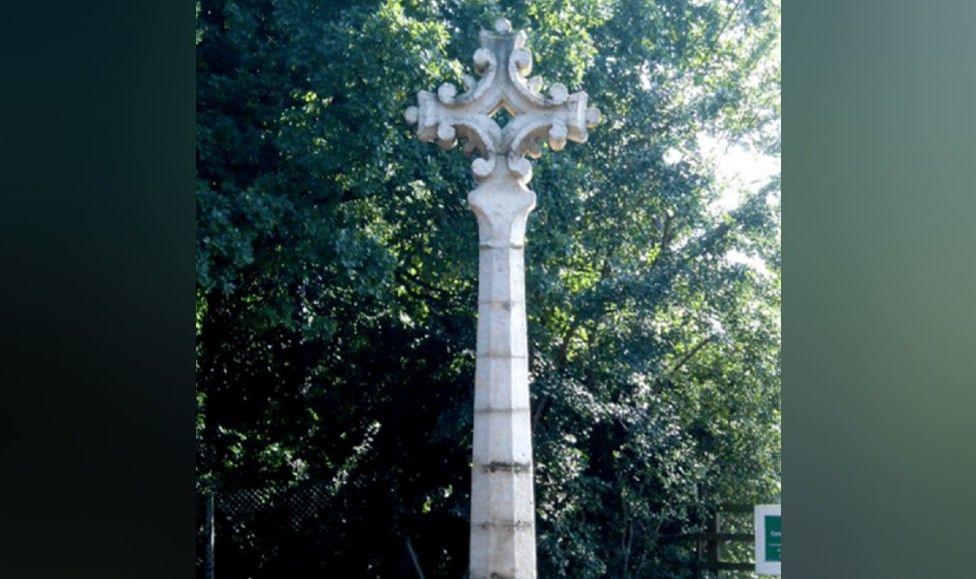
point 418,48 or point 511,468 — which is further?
point 418,48

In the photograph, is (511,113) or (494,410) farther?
(511,113)

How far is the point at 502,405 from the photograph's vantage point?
25.0ft

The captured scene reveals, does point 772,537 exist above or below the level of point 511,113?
below

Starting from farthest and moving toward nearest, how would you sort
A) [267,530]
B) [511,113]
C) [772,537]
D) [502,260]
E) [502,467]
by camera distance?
[267,530], [772,537], [511,113], [502,260], [502,467]

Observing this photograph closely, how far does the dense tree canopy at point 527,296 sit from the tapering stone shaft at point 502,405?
4413mm

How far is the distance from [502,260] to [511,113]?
32.2 inches

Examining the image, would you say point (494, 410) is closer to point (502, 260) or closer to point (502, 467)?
point (502, 467)

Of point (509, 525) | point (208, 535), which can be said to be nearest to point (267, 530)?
point (208, 535)

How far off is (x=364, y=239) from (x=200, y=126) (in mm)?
1643

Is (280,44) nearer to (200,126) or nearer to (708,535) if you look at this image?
(200,126)
